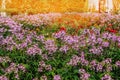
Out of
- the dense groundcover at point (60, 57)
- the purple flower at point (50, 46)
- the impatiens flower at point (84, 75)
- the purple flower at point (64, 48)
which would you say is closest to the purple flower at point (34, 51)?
the dense groundcover at point (60, 57)

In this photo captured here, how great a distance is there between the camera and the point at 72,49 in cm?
684

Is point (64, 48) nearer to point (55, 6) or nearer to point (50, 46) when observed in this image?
point (50, 46)

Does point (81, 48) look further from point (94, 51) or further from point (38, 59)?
point (38, 59)

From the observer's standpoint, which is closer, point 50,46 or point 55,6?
point 50,46

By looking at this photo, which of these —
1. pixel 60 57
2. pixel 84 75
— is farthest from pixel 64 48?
pixel 84 75

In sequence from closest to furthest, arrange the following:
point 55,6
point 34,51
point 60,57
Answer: point 34,51 → point 60,57 → point 55,6

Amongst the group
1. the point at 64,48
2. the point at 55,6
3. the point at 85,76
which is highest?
the point at 64,48

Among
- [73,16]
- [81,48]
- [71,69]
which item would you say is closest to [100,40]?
[81,48]

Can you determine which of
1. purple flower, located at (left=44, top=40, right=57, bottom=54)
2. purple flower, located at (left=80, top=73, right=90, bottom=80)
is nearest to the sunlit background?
purple flower, located at (left=44, top=40, right=57, bottom=54)

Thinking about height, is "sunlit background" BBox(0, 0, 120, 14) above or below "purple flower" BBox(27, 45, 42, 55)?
below

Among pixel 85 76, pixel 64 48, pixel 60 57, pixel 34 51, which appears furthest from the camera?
pixel 60 57

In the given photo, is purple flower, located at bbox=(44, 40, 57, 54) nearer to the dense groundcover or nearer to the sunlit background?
the dense groundcover

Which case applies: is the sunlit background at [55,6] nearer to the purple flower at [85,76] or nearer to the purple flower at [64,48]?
the purple flower at [64,48]

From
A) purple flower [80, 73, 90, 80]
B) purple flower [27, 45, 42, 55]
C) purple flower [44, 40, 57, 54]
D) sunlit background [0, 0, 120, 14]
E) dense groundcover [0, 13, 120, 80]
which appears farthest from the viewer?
sunlit background [0, 0, 120, 14]
